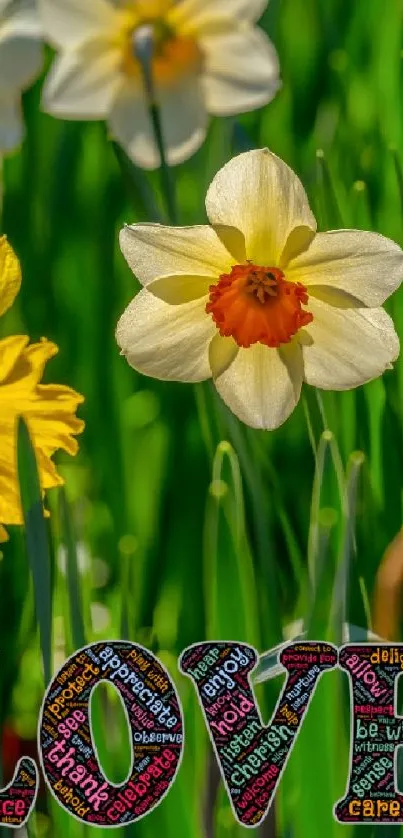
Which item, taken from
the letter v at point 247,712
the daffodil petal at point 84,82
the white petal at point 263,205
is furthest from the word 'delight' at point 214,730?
the daffodil petal at point 84,82

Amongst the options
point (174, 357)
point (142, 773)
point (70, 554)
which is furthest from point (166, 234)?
point (142, 773)

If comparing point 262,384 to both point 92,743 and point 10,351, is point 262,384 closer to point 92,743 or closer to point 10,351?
point 10,351

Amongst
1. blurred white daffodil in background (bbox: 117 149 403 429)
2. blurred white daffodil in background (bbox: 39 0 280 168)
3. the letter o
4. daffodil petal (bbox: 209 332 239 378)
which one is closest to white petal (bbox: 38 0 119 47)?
blurred white daffodil in background (bbox: 39 0 280 168)

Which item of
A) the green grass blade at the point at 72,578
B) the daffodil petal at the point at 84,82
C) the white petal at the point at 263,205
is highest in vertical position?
the daffodil petal at the point at 84,82

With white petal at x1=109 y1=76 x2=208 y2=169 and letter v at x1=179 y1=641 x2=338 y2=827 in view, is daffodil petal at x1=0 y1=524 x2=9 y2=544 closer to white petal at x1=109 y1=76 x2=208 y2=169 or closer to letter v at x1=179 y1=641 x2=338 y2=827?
letter v at x1=179 y1=641 x2=338 y2=827

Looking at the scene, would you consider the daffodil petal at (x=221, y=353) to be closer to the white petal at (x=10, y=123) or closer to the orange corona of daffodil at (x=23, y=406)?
the orange corona of daffodil at (x=23, y=406)
